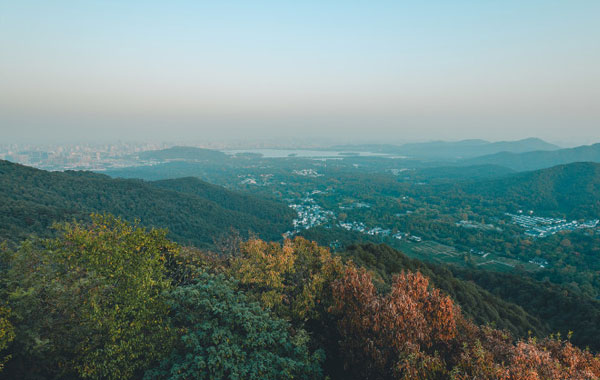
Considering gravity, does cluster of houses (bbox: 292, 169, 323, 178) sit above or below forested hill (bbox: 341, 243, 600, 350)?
above

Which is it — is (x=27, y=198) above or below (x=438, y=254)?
above

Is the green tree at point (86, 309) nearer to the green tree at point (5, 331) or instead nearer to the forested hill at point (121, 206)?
the green tree at point (5, 331)

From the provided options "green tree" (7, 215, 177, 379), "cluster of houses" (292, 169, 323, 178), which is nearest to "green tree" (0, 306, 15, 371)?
"green tree" (7, 215, 177, 379)

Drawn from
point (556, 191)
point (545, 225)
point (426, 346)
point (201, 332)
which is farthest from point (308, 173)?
point (426, 346)

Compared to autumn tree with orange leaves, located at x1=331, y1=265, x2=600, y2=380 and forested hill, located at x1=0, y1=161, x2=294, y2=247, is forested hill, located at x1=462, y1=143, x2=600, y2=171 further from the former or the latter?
autumn tree with orange leaves, located at x1=331, y1=265, x2=600, y2=380

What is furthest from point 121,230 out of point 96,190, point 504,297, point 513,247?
point 513,247

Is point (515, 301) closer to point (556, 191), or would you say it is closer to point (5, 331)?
point (5, 331)

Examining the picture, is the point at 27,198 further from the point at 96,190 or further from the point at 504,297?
the point at 504,297
